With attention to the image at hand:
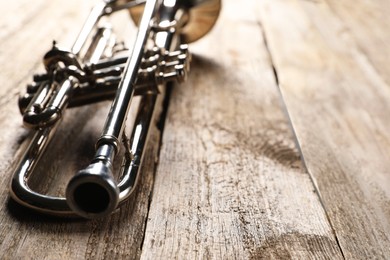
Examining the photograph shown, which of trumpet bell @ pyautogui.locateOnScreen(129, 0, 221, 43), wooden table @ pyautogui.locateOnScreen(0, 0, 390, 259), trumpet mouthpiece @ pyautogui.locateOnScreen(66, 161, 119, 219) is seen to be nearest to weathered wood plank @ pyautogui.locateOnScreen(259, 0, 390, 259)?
wooden table @ pyautogui.locateOnScreen(0, 0, 390, 259)

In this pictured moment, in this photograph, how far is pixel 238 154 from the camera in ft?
2.43

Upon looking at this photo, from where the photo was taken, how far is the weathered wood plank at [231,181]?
57 centimetres

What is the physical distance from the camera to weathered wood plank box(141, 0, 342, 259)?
569 millimetres

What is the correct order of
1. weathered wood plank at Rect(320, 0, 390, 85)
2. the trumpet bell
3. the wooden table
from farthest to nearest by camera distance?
weathered wood plank at Rect(320, 0, 390, 85)
the trumpet bell
the wooden table

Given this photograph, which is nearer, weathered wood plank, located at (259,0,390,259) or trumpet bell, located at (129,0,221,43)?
A: weathered wood plank, located at (259,0,390,259)

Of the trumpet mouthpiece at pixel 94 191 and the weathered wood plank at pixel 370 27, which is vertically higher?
the trumpet mouthpiece at pixel 94 191

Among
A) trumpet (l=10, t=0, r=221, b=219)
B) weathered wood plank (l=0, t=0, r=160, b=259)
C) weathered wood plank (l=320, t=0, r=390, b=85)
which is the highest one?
trumpet (l=10, t=0, r=221, b=219)

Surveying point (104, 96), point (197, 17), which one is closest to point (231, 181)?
point (104, 96)

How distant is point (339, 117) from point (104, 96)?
434 mm

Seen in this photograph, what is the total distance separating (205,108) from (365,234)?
0.36 metres

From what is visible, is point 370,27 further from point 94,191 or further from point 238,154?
point 94,191

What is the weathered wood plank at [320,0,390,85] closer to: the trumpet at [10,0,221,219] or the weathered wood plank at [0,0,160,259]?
the trumpet at [10,0,221,219]

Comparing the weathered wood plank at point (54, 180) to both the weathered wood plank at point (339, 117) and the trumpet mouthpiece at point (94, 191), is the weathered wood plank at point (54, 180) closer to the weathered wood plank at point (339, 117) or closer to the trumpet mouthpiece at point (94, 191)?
the trumpet mouthpiece at point (94, 191)

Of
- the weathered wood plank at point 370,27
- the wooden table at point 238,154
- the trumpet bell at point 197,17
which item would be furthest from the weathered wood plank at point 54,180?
the weathered wood plank at point 370,27
